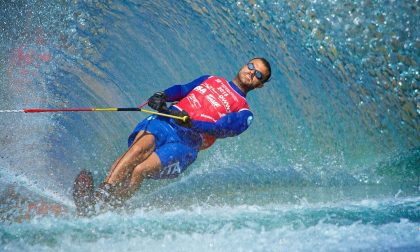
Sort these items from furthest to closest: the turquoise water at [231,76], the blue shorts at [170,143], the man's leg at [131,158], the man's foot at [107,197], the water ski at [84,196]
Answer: the turquoise water at [231,76], the blue shorts at [170,143], the man's leg at [131,158], the man's foot at [107,197], the water ski at [84,196]

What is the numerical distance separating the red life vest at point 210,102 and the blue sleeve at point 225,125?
7cm

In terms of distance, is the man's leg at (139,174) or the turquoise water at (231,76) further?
the turquoise water at (231,76)

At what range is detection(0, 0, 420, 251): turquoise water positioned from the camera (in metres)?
6.41

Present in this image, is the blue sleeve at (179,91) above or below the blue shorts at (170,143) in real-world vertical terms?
above

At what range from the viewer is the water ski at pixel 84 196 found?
13.3 ft

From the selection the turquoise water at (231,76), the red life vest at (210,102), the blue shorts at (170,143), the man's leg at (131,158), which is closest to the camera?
the man's leg at (131,158)

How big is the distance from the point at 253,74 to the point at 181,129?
2.60ft

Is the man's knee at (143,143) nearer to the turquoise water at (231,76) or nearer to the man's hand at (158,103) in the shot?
the man's hand at (158,103)

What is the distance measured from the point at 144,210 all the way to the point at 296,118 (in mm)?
3553

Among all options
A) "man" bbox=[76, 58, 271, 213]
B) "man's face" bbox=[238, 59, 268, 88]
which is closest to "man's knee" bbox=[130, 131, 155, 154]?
"man" bbox=[76, 58, 271, 213]

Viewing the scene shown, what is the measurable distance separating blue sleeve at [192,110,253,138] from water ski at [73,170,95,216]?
96 cm

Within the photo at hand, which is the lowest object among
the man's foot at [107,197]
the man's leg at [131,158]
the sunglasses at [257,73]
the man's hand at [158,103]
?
the man's foot at [107,197]

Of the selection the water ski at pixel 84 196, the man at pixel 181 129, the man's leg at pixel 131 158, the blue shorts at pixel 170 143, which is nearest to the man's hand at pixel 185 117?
the man at pixel 181 129

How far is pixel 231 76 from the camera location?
769 cm
